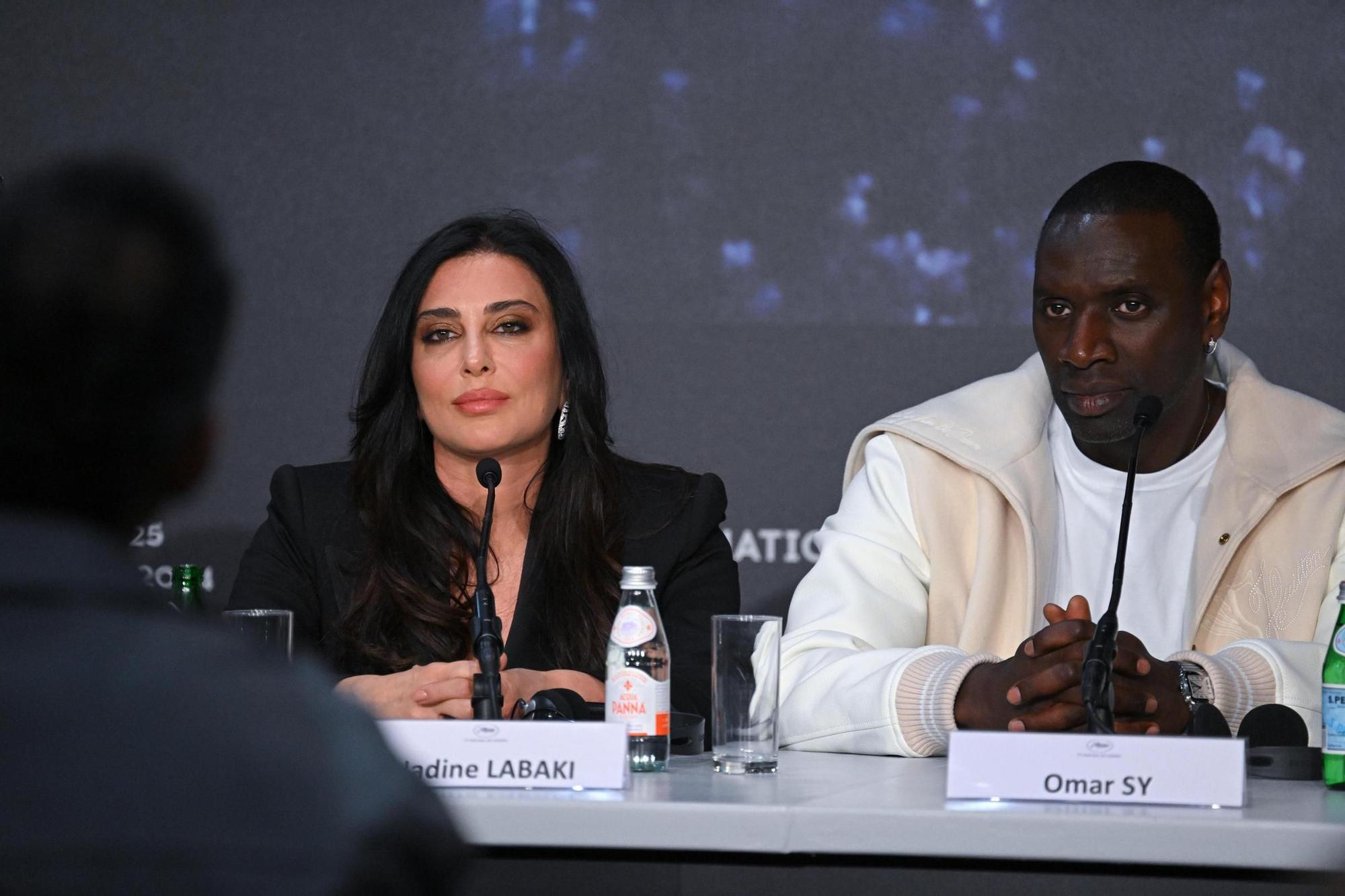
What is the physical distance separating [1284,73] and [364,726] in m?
2.93

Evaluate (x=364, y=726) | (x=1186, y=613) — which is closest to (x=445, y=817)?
(x=364, y=726)

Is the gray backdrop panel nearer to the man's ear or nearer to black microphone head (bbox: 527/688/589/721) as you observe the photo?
the man's ear

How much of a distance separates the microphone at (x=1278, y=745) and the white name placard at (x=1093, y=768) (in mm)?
231

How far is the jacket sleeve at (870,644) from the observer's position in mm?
1741

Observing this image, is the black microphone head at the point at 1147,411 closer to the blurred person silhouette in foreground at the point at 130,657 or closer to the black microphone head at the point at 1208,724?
the black microphone head at the point at 1208,724

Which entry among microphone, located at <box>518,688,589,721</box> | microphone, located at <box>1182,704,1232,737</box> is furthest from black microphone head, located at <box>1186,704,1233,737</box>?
microphone, located at <box>518,688,589,721</box>

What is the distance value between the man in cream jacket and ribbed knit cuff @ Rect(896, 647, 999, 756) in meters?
0.29

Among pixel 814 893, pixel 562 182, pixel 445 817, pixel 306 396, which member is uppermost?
pixel 562 182

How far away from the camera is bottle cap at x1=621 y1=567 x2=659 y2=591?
1563 mm

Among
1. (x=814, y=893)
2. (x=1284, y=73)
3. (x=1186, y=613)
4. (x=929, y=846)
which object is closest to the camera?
(x=929, y=846)

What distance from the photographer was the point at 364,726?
1.91 feet

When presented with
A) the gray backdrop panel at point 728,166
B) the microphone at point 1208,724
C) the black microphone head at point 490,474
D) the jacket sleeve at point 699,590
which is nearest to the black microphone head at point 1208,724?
the microphone at point 1208,724

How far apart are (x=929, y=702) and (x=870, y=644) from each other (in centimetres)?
38

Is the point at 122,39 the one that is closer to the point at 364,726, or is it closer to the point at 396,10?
the point at 396,10
